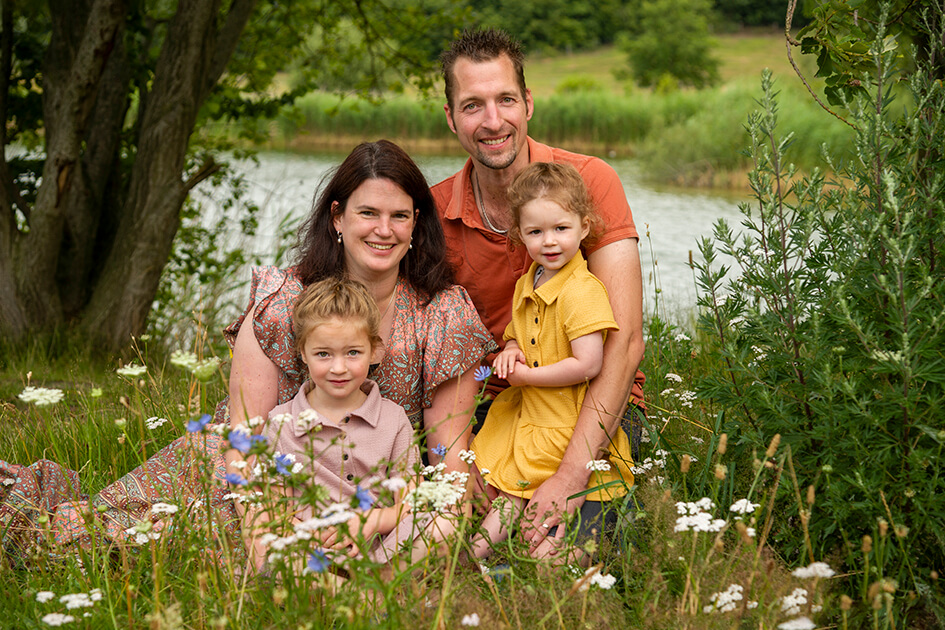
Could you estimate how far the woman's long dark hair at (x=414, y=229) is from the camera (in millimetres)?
3131

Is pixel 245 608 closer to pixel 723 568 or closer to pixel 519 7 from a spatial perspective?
pixel 723 568

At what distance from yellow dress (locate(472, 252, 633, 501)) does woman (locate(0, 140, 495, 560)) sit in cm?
17

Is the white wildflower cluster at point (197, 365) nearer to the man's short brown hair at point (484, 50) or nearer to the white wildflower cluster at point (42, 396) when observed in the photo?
the white wildflower cluster at point (42, 396)

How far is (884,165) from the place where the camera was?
2.43 metres

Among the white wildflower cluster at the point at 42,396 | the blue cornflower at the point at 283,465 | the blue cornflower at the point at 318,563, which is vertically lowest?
the blue cornflower at the point at 318,563

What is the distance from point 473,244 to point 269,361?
99cm

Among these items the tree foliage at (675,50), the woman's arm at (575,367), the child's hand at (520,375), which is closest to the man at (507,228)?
the woman's arm at (575,367)

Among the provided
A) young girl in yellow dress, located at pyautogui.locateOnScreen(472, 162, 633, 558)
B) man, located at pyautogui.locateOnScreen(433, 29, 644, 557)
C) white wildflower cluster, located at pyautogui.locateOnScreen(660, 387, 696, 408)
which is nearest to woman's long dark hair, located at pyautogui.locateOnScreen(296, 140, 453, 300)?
man, located at pyautogui.locateOnScreen(433, 29, 644, 557)

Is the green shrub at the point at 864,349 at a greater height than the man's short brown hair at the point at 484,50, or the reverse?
the man's short brown hair at the point at 484,50

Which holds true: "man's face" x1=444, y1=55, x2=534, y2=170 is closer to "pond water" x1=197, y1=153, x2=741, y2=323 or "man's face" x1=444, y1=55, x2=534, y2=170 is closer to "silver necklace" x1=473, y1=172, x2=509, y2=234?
"silver necklace" x1=473, y1=172, x2=509, y2=234

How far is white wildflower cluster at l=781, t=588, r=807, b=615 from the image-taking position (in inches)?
77.8

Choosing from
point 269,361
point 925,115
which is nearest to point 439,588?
point 269,361

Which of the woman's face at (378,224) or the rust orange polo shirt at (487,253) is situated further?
the rust orange polo shirt at (487,253)

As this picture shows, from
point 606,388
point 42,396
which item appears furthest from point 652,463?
point 42,396
